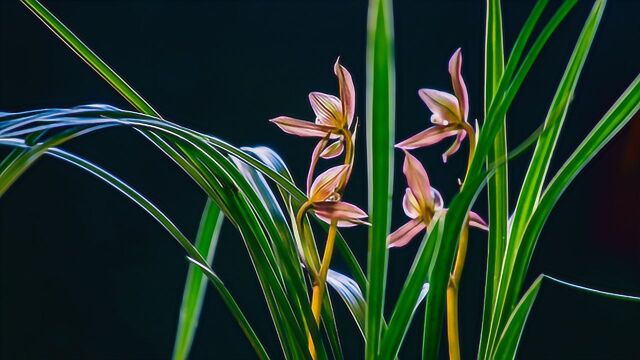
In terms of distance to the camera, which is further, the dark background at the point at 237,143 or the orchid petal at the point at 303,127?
the dark background at the point at 237,143

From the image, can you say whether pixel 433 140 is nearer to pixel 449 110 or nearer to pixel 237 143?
pixel 449 110

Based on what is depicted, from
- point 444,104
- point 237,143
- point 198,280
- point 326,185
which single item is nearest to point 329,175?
point 326,185

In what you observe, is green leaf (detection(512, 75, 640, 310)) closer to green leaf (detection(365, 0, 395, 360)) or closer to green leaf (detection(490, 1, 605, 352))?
green leaf (detection(490, 1, 605, 352))

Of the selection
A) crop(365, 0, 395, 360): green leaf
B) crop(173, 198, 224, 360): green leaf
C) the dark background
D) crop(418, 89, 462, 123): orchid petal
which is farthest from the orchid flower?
the dark background

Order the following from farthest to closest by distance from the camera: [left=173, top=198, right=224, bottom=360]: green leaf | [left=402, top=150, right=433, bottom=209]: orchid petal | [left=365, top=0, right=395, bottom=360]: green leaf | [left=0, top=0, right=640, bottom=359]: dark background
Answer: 1. [left=0, top=0, right=640, bottom=359]: dark background
2. [left=173, top=198, right=224, bottom=360]: green leaf
3. [left=402, top=150, right=433, bottom=209]: orchid petal
4. [left=365, top=0, right=395, bottom=360]: green leaf

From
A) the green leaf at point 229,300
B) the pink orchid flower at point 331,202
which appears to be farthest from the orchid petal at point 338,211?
the green leaf at point 229,300

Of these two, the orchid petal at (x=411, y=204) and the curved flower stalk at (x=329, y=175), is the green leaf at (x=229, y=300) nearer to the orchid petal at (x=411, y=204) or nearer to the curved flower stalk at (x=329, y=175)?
the curved flower stalk at (x=329, y=175)
